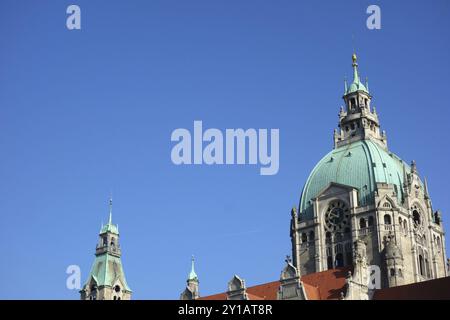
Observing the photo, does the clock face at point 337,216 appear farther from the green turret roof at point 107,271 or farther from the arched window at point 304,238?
the green turret roof at point 107,271

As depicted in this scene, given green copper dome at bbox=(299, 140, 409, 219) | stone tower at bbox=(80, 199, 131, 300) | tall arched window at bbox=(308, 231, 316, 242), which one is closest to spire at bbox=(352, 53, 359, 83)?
green copper dome at bbox=(299, 140, 409, 219)

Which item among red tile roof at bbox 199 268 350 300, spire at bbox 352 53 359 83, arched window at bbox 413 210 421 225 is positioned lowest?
red tile roof at bbox 199 268 350 300

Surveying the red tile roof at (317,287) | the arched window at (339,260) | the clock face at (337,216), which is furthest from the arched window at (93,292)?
the arched window at (339,260)

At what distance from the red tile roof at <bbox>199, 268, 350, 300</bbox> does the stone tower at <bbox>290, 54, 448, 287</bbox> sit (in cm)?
585

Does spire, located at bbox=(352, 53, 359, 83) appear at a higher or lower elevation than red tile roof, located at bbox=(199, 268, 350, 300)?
higher

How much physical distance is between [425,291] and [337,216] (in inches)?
1010

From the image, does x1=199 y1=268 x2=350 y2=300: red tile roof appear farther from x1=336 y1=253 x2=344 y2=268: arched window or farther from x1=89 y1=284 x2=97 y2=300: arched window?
x1=89 y1=284 x2=97 y2=300: arched window

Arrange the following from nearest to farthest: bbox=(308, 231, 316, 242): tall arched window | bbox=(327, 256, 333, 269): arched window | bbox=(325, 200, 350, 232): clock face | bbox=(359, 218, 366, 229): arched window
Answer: bbox=(359, 218, 366, 229): arched window, bbox=(327, 256, 333, 269): arched window, bbox=(325, 200, 350, 232): clock face, bbox=(308, 231, 316, 242): tall arched window

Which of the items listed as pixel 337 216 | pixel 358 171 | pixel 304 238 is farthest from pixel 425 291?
pixel 304 238

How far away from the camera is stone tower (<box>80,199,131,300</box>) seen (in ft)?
376

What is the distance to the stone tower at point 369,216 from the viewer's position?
3875 inches
